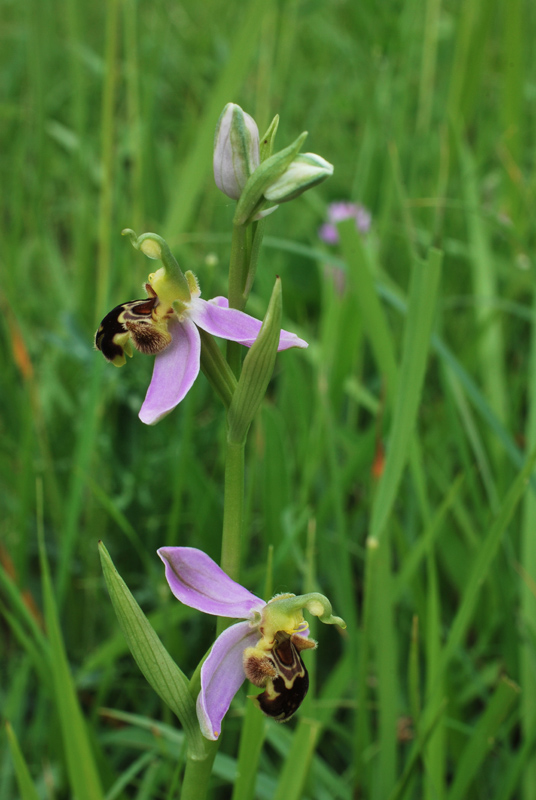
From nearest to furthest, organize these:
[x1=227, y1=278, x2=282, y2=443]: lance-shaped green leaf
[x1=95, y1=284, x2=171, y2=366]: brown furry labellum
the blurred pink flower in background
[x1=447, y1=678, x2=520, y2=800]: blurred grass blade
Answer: [x1=227, y1=278, x2=282, y2=443]: lance-shaped green leaf < [x1=95, y1=284, x2=171, y2=366]: brown furry labellum < [x1=447, y1=678, x2=520, y2=800]: blurred grass blade < the blurred pink flower in background

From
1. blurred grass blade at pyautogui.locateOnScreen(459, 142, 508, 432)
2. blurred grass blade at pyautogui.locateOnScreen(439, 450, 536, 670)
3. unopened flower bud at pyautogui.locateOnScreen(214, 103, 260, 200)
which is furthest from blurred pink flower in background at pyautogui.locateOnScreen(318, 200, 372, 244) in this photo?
unopened flower bud at pyautogui.locateOnScreen(214, 103, 260, 200)

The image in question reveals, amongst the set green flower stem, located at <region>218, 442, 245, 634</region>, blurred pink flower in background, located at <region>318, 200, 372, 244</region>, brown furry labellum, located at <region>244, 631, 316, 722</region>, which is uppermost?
blurred pink flower in background, located at <region>318, 200, 372, 244</region>

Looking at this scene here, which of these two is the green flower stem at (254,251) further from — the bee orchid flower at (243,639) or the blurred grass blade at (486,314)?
the blurred grass blade at (486,314)

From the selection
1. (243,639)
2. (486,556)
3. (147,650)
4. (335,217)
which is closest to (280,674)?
(243,639)

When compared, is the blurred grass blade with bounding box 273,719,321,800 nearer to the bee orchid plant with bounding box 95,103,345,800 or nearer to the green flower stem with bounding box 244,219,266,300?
the bee orchid plant with bounding box 95,103,345,800

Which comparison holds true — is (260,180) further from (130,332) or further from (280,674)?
(280,674)

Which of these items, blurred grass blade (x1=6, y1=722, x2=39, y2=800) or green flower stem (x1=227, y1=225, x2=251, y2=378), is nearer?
green flower stem (x1=227, y1=225, x2=251, y2=378)

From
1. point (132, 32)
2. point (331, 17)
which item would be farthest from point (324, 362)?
point (331, 17)
